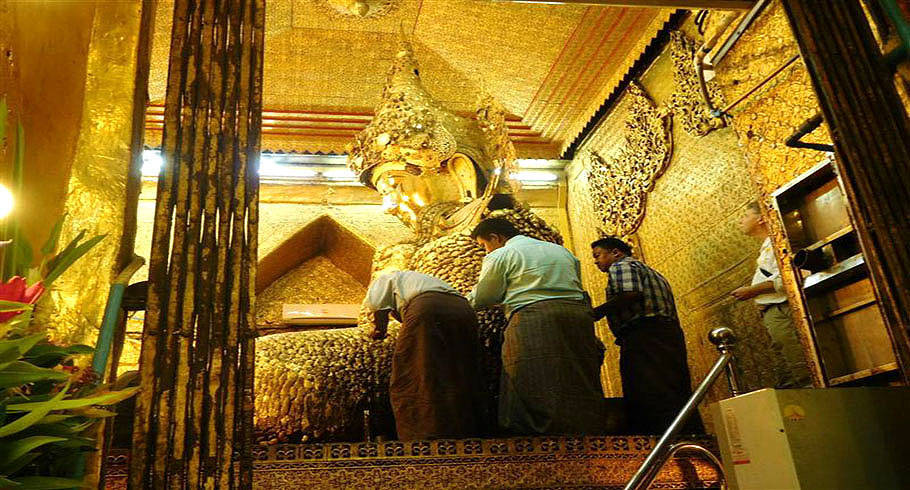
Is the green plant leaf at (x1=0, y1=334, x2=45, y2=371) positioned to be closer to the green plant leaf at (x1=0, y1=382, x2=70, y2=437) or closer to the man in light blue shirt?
the green plant leaf at (x1=0, y1=382, x2=70, y2=437)

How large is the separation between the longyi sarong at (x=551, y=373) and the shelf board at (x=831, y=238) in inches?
37.2

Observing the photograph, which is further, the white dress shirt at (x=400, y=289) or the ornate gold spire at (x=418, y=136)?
the ornate gold spire at (x=418, y=136)

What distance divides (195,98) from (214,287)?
0.52 m

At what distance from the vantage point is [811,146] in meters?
2.58

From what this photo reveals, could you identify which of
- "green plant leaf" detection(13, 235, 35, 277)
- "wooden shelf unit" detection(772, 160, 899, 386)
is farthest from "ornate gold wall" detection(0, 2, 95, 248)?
"wooden shelf unit" detection(772, 160, 899, 386)

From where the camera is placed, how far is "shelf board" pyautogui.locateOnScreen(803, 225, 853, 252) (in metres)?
2.63

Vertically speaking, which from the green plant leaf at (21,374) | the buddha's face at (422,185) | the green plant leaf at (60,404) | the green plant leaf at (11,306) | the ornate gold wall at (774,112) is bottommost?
the green plant leaf at (60,404)

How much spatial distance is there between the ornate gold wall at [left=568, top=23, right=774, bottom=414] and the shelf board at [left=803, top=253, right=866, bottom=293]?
1.12 meters

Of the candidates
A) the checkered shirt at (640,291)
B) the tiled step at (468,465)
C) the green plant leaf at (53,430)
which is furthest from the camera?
the checkered shirt at (640,291)

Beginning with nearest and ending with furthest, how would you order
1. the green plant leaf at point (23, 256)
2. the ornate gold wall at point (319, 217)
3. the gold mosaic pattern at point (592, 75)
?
the green plant leaf at point (23, 256) < the gold mosaic pattern at point (592, 75) < the ornate gold wall at point (319, 217)

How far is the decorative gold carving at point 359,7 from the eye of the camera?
16.1 ft

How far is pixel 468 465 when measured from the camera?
91.5 inches

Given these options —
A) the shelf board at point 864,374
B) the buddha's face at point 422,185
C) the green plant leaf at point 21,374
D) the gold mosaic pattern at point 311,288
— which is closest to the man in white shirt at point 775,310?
the shelf board at point 864,374

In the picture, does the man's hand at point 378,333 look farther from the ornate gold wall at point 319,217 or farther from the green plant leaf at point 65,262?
the ornate gold wall at point 319,217
